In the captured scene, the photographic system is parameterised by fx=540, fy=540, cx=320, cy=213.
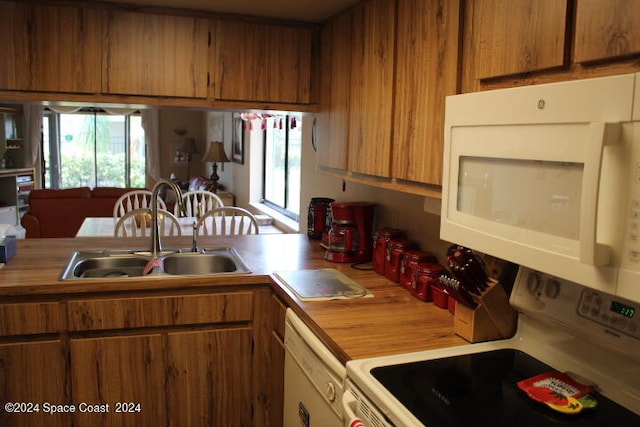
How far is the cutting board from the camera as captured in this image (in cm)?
202

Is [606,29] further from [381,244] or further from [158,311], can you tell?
[158,311]

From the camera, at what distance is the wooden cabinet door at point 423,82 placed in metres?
1.60

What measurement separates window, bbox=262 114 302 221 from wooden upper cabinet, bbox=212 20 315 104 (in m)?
1.84

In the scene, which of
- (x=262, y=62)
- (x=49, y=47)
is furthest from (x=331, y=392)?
(x=49, y=47)

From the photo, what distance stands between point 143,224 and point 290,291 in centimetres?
170

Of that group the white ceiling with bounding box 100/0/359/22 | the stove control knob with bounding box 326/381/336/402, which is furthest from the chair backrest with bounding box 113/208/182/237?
the stove control knob with bounding box 326/381/336/402

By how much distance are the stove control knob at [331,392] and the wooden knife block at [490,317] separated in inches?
16.6

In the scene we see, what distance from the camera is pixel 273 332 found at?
2316 mm

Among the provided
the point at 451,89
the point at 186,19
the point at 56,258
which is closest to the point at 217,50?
the point at 186,19

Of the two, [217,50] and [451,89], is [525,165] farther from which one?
[217,50]

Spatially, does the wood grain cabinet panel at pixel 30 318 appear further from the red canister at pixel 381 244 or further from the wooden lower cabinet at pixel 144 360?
the red canister at pixel 381 244

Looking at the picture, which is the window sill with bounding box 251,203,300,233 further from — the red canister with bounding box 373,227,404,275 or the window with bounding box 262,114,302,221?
the red canister with bounding box 373,227,404,275

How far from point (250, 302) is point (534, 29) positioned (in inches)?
61.5

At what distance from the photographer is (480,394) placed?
1.27 m
